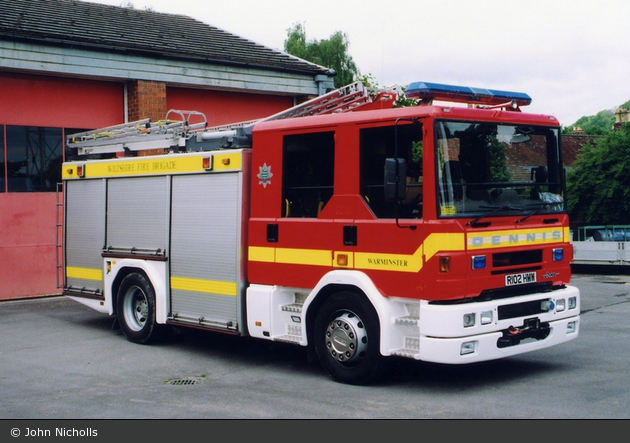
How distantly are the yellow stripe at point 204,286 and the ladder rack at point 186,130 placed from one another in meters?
1.63

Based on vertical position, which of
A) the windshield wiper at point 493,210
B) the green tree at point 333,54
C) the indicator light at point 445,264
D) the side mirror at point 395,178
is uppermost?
the green tree at point 333,54

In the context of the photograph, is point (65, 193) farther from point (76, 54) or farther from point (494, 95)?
point (494, 95)

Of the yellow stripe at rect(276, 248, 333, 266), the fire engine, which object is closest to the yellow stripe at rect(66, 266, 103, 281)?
the fire engine

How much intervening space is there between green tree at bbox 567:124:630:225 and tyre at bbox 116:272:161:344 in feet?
58.1

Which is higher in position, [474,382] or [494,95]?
[494,95]

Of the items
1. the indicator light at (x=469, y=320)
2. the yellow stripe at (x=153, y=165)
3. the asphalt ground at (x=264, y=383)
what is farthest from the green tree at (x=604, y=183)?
the indicator light at (x=469, y=320)

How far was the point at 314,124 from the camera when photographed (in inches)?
337

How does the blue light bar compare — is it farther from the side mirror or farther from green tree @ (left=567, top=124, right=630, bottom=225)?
green tree @ (left=567, top=124, right=630, bottom=225)

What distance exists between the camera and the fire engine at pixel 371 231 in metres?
7.55

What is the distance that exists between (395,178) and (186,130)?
406cm

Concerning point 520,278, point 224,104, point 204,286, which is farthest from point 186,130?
point 224,104

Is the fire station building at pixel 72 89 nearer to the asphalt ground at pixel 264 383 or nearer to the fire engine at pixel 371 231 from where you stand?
the asphalt ground at pixel 264 383
